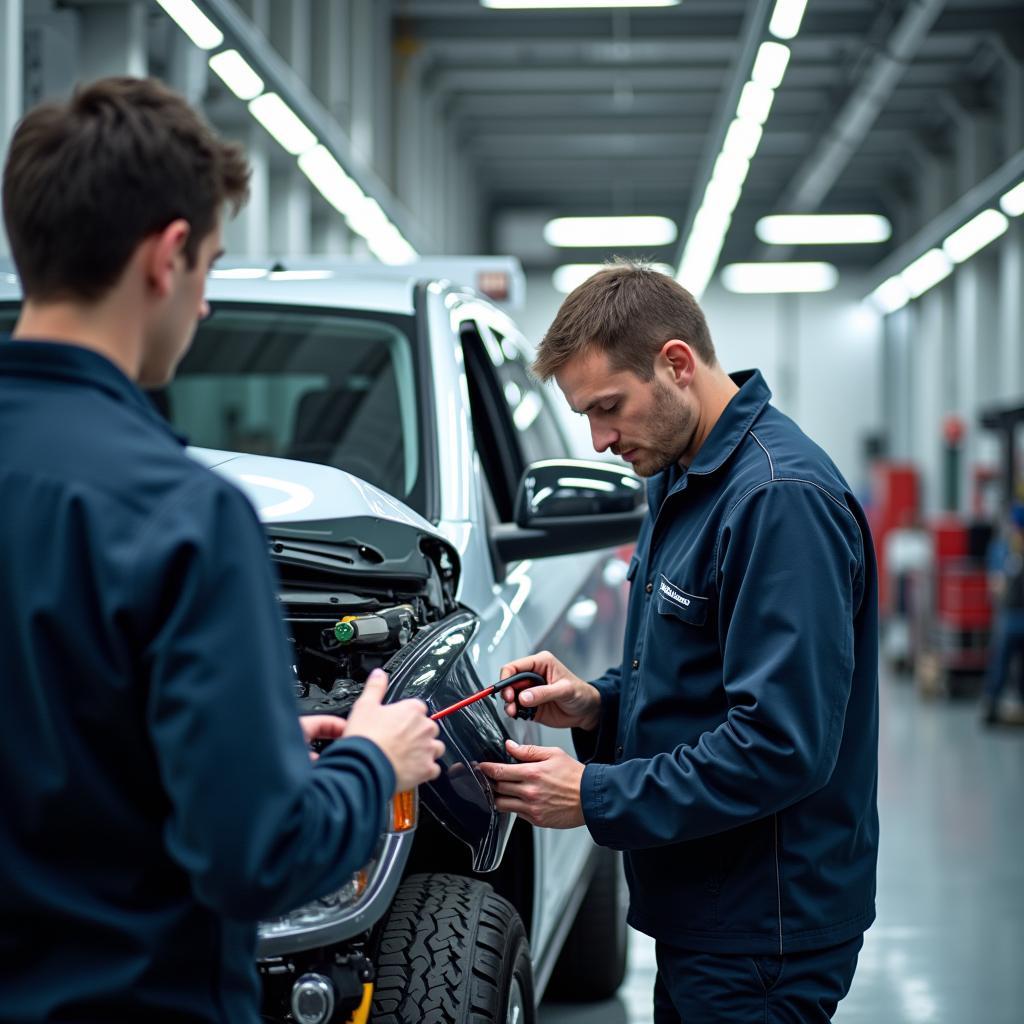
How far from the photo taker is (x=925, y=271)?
15.0 m

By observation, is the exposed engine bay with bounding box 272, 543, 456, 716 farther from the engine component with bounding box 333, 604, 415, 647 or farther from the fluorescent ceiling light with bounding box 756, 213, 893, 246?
the fluorescent ceiling light with bounding box 756, 213, 893, 246

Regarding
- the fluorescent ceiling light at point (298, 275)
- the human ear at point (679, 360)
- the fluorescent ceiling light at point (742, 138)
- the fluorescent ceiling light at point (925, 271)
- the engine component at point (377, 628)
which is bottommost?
the engine component at point (377, 628)

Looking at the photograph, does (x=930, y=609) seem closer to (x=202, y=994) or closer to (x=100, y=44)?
(x=100, y=44)

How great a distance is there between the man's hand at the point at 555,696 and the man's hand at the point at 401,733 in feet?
2.14

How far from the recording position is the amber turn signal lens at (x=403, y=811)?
1.65 m

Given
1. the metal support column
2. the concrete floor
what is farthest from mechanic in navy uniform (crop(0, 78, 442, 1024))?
the metal support column

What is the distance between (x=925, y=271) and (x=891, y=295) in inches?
86.4

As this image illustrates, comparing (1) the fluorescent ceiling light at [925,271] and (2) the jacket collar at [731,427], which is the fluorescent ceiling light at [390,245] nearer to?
(1) the fluorescent ceiling light at [925,271]

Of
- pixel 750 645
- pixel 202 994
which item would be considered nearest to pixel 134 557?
pixel 202 994

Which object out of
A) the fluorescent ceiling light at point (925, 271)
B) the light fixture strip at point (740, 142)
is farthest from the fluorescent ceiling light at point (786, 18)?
the fluorescent ceiling light at point (925, 271)

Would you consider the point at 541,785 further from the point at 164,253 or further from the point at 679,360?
the point at 164,253

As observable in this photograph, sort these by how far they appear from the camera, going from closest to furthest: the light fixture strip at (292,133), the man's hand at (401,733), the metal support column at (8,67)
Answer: the man's hand at (401,733)
the metal support column at (8,67)
the light fixture strip at (292,133)

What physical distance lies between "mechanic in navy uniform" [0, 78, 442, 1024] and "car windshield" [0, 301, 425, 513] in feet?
4.58

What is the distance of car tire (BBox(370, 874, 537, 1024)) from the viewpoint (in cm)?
180
